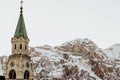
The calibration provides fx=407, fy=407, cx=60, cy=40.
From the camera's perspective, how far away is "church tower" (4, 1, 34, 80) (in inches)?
2645

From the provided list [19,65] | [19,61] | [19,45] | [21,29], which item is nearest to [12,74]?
[19,65]

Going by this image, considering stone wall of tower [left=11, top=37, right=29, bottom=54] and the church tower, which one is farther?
stone wall of tower [left=11, top=37, right=29, bottom=54]

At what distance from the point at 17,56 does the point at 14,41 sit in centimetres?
279

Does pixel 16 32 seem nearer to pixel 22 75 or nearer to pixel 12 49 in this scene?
pixel 12 49

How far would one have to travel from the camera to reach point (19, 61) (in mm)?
67375

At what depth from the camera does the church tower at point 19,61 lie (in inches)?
2645

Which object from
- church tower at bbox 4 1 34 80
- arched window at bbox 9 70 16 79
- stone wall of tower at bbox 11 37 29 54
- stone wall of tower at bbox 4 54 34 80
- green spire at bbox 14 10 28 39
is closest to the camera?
stone wall of tower at bbox 4 54 34 80

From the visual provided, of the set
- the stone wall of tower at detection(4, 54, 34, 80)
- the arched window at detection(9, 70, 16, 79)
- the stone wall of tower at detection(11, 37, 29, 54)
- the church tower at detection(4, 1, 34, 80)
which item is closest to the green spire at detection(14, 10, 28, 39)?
the church tower at detection(4, 1, 34, 80)

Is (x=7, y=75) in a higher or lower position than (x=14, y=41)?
lower

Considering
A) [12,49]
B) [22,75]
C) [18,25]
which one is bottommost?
[22,75]

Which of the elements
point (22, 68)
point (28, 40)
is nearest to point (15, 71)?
point (22, 68)

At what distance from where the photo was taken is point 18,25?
232ft

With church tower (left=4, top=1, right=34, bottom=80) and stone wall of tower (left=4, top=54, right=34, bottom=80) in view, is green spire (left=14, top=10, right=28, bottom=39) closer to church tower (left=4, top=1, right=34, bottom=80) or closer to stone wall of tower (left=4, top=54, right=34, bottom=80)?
church tower (left=4, top=1, right=34, bottom=80)

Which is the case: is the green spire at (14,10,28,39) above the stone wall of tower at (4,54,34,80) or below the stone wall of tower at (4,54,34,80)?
above
